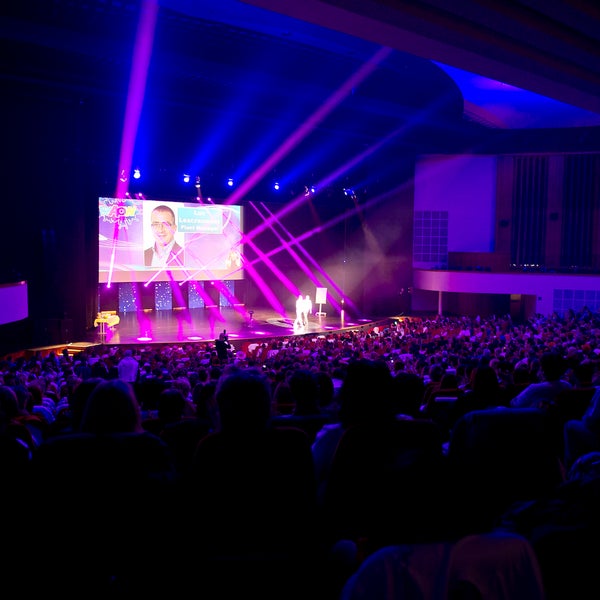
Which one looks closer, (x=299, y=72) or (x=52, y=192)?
(x=52, y=192)

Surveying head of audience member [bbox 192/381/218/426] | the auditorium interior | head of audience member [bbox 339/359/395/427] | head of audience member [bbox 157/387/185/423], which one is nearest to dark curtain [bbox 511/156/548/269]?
the auditorium interior

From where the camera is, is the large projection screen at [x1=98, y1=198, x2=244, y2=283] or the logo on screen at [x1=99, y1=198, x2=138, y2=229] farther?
the large projection screen at [x1=98, y1=198, x2=244, y2=283]

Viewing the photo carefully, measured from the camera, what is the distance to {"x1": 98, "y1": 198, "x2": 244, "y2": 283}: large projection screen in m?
20.0

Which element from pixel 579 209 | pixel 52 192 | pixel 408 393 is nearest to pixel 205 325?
pixel 52 192

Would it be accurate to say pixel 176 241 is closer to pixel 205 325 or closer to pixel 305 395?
pixel 205 325

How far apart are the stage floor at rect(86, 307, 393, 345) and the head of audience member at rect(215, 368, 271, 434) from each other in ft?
49.2

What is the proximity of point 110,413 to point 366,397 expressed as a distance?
1.00m

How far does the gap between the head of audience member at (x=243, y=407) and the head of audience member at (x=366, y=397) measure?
1.33 feet

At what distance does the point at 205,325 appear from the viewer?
2027 centimetres

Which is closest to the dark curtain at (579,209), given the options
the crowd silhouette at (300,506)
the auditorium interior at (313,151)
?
the auditorium interior at (313,151)

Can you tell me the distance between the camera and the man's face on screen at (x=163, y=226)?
20.7m

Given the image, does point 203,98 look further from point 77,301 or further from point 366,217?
point 366,217

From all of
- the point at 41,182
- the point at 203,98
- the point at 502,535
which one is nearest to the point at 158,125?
the point at 203,98

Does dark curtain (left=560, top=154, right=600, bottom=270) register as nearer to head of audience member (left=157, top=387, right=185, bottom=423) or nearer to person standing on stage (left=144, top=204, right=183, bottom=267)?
person standing on stage (left=144, top=204, right=183, bottom=267)
